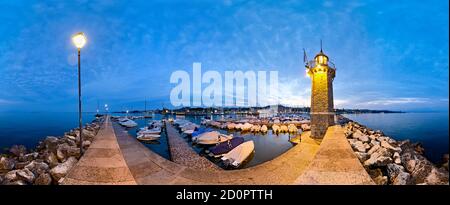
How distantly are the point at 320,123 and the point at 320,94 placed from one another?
1.97 m

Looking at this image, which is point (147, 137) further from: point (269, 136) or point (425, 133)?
point (425, 133)

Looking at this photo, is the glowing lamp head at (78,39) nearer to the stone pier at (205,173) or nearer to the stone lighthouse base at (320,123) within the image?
the stone pier at (205,173)

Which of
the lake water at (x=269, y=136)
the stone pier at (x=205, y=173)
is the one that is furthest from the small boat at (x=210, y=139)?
the stone pier at (x=205, y=173)

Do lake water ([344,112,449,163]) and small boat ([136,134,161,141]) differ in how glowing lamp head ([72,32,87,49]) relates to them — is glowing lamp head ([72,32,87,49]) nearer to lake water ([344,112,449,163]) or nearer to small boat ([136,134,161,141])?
small boat ([136,134,161,141])

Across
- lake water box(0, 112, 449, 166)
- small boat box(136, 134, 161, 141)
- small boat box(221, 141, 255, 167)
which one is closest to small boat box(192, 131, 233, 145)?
lake water box(0, 112, 449, 166)

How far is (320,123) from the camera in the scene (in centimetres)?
1363

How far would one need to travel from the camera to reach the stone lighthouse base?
13516mm

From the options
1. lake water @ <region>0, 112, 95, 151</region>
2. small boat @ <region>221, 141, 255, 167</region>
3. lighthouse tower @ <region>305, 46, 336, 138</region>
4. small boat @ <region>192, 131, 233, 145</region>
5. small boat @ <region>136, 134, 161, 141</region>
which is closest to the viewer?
small boat @ <region>221, 141, 255, 167</region>

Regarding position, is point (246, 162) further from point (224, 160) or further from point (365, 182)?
point (365, 182)

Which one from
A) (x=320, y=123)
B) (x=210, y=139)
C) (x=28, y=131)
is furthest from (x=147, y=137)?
(x=28, y=131)

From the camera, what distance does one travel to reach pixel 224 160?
1155cm
